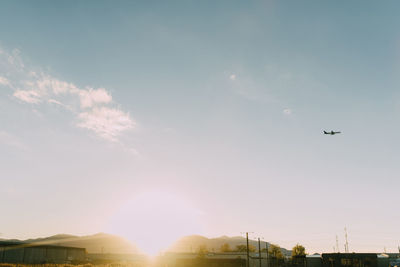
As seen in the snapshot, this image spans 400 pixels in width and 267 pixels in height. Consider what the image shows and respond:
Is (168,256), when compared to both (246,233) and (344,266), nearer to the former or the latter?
(246,233)

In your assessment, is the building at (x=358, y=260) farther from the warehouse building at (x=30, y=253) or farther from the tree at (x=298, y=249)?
the warehouse building at (x=30, y=253)

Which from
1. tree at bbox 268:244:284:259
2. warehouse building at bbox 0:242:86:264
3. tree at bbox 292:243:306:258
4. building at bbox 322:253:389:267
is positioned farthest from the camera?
tree at bbox 292:243:306:258

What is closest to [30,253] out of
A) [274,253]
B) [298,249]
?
[274,253]

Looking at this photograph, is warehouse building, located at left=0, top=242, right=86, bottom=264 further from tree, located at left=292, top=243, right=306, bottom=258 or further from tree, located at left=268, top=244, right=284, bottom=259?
tree, located at left=292, top=243, right=306, bottom=258

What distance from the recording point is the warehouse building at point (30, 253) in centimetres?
6734

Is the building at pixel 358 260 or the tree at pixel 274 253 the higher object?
the building at pixel 358 260

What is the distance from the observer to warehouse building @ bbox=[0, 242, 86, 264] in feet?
221

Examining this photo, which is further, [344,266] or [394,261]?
[394,261]

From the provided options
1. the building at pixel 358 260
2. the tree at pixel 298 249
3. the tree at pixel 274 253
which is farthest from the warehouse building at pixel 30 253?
the tree at pixel 298 249

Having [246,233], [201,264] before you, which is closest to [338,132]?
[246,233]

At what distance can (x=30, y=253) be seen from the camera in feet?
234

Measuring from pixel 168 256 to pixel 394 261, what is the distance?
82.1m

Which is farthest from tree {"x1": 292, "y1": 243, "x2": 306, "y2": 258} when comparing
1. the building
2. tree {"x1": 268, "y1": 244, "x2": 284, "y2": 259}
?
the building

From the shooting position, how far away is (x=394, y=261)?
10444 cm
